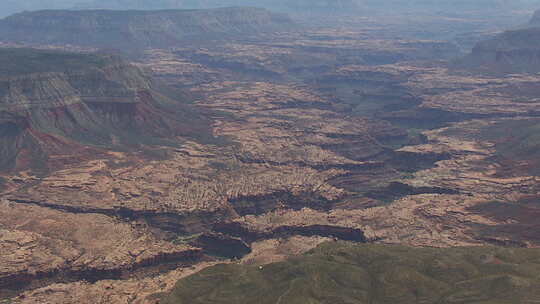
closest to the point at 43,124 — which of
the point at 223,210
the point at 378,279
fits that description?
the point at 223,210

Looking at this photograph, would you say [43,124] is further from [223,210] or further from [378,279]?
[378,279]

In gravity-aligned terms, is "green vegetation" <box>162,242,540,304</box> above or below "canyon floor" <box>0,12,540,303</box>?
above

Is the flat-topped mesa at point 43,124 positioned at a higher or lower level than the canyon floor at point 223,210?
higher

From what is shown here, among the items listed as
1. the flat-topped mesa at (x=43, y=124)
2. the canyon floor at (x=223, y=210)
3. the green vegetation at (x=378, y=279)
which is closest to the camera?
the green vegetation at (x=378, y=279)

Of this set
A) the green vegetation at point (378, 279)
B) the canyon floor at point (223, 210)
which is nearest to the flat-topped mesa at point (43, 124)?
the canyon floor at point (223, 210)

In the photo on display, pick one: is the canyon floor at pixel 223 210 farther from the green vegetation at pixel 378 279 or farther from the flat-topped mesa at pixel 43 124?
the green vegetation at pixel 378 279

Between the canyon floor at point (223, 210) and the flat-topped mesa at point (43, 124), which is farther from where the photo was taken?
the flat-topped mesa at point (43, 124)

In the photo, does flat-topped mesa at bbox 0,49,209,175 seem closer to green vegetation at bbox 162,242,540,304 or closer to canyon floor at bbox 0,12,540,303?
canyon floor at bbox 0,12,540,303

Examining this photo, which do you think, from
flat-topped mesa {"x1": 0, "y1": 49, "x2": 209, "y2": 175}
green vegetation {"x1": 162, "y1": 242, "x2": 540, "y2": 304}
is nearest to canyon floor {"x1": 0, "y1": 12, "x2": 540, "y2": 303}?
flat-topped mesa {"x1": 0, "y1": 49, "x2": 209, "y2": 175}

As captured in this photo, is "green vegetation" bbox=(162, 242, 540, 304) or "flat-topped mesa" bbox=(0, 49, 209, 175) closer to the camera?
"green vegetation" bbox=(162, 242, 540, 304)

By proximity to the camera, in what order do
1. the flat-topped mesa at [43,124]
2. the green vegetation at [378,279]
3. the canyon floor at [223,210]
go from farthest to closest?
1. the flat-topped mesa at [43,124]
2. the canyon floor at [223,210]
3. the green vegetation at [378,279]
